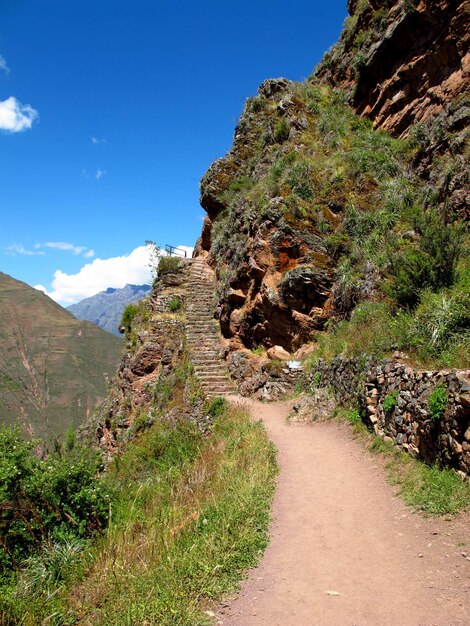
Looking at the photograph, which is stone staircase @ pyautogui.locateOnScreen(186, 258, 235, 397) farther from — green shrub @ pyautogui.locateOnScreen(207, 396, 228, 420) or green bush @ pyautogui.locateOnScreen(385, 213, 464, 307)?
green bush @ pyautogui.locateOnScreen(385, 213, 464, 307)

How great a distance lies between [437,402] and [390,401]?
1.63 m

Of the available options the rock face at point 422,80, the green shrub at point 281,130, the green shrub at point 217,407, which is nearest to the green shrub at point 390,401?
the green shrub at point 217,407

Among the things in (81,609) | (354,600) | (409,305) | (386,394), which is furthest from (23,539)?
(409,305)

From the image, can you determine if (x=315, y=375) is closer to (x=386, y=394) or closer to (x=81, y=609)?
(x=386, y=394)

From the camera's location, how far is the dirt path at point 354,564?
332 cm

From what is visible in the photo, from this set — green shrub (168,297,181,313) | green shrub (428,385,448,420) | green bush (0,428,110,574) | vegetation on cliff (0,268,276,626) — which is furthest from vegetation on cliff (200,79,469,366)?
green bush (0,428,110,574)

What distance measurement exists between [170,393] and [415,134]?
1445 centimetres

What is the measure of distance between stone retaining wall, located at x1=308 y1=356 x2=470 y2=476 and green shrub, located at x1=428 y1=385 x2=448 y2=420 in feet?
0.07

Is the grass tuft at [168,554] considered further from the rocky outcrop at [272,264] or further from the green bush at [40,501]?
the rocky outcrop at [272,264]

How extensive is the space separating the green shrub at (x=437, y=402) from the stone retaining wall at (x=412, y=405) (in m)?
0.02

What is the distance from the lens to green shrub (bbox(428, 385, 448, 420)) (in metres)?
5.41

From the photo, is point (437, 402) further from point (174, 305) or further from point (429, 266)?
point (174, 305)

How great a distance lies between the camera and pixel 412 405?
6.38 meters

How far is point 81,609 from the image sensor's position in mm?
3664
